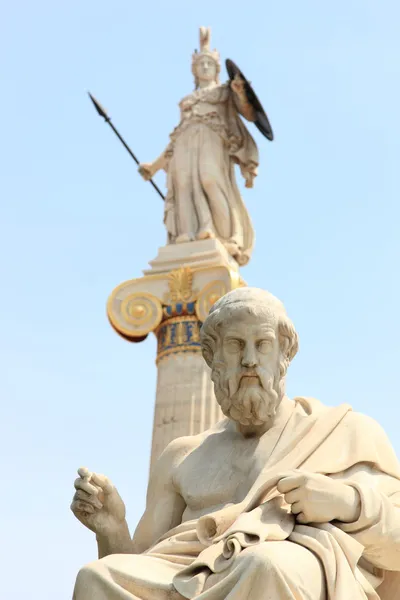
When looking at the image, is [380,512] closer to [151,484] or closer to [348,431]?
[348,431]

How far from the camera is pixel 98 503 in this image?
439 centimetres

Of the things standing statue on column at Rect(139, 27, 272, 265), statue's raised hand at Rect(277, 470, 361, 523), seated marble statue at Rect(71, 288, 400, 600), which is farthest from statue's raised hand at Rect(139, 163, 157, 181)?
statue's raised hand at Rect(277, 470, 361, 523)

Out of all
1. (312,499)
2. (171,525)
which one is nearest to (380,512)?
(312,499)

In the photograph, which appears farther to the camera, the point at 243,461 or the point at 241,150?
the point at 241,150

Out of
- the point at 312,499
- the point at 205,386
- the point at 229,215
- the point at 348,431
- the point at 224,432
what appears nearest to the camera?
the point at 312,499

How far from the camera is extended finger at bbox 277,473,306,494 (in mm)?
3889

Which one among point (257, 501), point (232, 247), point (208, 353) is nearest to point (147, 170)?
point (232, 247)

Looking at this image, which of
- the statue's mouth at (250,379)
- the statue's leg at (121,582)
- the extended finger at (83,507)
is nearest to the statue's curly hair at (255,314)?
the statue's mouth at (250,379)

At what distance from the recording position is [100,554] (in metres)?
4.44

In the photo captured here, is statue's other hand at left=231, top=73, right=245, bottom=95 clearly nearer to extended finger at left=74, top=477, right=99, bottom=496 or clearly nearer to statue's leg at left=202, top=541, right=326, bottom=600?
extended finger at left=74, top=477, right=99, bottom=496

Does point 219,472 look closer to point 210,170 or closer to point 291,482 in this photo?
point 291,482

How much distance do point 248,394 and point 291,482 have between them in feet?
1.51

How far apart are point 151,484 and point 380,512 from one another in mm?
1009

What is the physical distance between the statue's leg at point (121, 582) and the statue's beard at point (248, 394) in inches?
26.0
